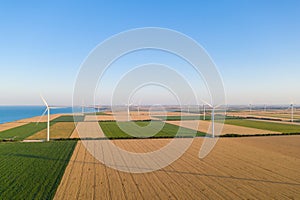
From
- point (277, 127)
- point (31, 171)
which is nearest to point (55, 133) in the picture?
point (31, 171)

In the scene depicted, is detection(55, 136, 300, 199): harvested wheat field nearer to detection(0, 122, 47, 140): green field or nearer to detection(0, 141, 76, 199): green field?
detection(0, 141, 76, 199): green field

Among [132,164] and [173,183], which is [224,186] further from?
[132,164]

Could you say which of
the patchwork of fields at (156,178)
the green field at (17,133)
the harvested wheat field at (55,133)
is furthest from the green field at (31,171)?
the green field at (17,133)

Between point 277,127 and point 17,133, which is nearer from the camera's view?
point 17,133

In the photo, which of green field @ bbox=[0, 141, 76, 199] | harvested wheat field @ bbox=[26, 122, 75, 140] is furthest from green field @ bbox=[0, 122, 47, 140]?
green field @ bbox=[0, 141, 76, 199]

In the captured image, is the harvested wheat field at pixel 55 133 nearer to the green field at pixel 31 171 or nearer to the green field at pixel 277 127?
the green field at pixel 31 171

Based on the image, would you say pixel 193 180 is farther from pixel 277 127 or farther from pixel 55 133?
pixel 277 127
